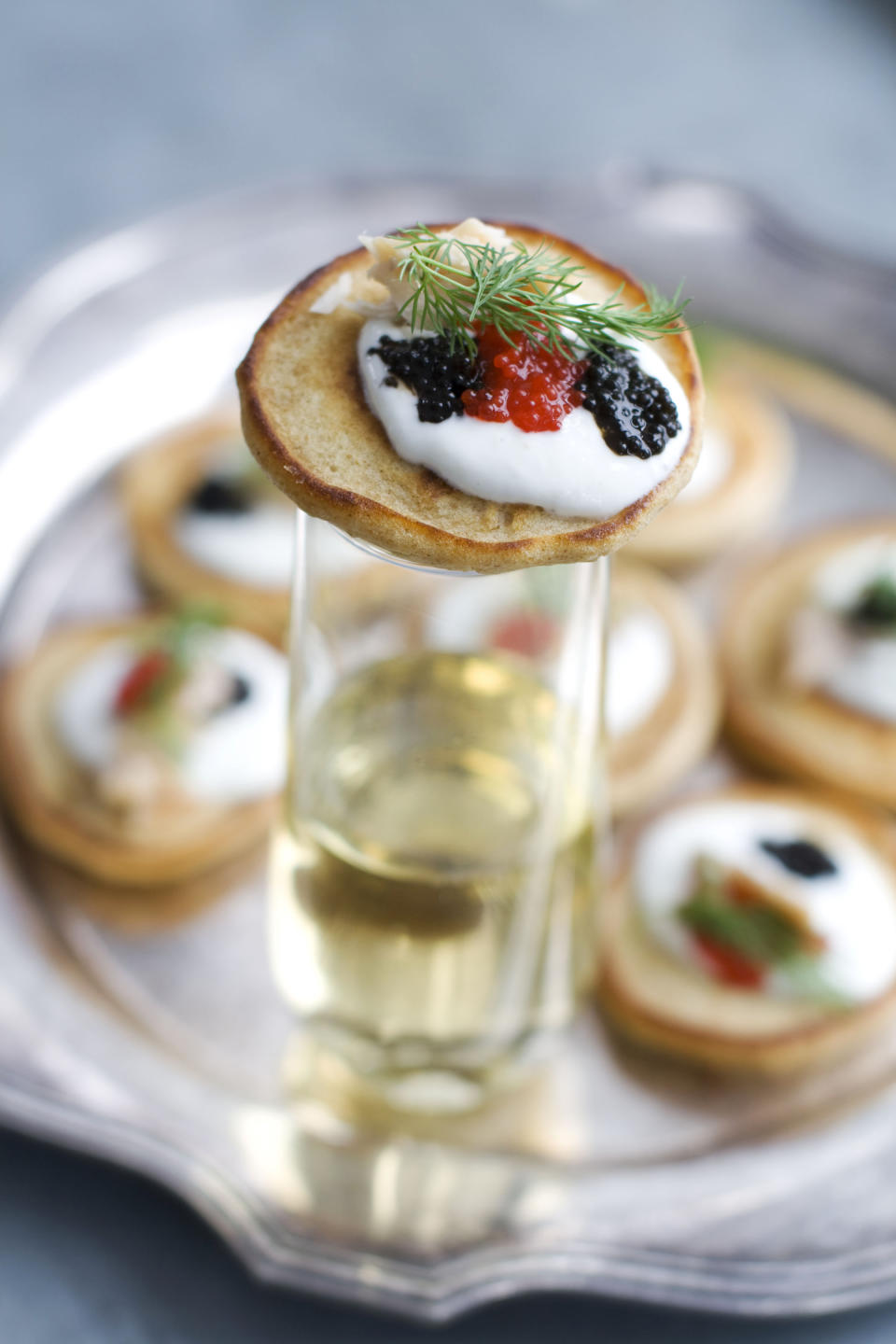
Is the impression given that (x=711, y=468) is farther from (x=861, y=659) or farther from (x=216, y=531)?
(x=216, y=531)

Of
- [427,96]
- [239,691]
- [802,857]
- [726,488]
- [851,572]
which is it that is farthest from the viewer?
[427,96]

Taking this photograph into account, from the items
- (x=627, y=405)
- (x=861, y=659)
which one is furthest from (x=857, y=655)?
(x=627, y=405)

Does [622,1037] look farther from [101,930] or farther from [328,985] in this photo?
[101,930]

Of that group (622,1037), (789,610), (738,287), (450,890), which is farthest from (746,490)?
(450,890)

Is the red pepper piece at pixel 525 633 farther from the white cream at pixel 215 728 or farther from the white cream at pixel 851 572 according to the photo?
the white cream at pixel 851 572

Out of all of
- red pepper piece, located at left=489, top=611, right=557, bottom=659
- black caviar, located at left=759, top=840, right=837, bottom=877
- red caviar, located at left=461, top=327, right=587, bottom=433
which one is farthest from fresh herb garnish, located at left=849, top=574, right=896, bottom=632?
red caviar, located at left=461, top=327, right=587, bottom=433

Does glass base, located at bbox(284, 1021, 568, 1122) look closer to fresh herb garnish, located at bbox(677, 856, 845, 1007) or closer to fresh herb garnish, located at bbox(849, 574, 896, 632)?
fresh herb garnish, located at bbox(677, 856, 845, 1007)
